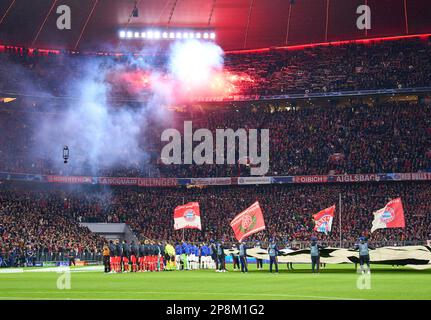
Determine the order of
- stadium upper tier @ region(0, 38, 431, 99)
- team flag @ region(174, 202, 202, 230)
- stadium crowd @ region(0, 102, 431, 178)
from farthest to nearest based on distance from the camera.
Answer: stadium upper tier @ region(0, 38, 431, 99) → stadium crowd @ region(0, 102, 431, 178) → team flag @ region(174, 202, 202, 230)

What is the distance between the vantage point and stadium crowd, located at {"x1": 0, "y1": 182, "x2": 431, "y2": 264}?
5566 centimetres

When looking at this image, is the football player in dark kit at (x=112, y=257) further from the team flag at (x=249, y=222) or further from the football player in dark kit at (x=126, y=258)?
the team flag at (x=249, y=222)

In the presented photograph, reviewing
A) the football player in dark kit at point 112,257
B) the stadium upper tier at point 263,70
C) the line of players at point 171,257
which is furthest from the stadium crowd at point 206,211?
the football player in dark kit at point 112,257

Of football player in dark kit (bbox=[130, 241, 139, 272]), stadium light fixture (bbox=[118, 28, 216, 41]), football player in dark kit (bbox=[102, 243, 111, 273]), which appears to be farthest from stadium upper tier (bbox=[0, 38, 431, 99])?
football player in dark kit (bbox=[102, 243, 111, 273])

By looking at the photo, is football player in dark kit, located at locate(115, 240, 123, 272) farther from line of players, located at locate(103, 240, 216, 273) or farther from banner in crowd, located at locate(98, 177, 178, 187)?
banner in crowd, located at locate(98, 177, 178, 187)

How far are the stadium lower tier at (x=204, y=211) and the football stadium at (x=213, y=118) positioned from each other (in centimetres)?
16

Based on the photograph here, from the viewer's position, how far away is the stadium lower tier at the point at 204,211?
55750 mm

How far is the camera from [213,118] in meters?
69.9

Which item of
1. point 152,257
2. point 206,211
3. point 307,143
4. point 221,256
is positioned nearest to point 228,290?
point 221,256

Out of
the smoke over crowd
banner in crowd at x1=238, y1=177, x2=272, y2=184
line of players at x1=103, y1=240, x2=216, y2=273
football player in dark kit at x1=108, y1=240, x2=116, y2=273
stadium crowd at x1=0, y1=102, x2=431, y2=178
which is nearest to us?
football player in dark kit at x1=108, y1=240, x2=116, y2=273

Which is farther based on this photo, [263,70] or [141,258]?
[263,70]

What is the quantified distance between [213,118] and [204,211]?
10141mm

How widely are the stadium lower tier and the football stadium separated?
16 cm

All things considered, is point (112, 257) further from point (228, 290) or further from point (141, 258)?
point (228, 290)
